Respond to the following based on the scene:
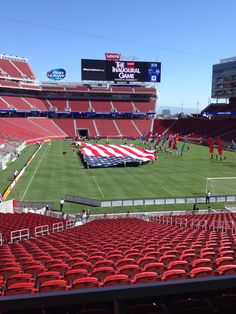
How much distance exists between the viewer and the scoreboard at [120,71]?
10462 cm

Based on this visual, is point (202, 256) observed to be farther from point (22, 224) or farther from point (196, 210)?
point (196, 210)

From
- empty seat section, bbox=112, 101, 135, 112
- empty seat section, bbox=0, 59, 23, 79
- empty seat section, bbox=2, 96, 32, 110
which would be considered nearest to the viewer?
empty seat section, bbox=2, 96, 32, 110

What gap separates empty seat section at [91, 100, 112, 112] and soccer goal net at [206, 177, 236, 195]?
7317cm

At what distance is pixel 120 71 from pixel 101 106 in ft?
38.5

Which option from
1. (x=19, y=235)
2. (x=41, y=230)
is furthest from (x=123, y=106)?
(x=19, y=235)

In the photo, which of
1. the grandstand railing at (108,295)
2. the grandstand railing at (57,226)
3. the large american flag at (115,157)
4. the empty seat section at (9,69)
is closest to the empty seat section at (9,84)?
the empty seat section at (9,69)

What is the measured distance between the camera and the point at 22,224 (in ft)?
58.1

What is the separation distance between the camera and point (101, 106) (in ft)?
360

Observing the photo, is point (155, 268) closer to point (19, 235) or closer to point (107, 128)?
point (19, 235)

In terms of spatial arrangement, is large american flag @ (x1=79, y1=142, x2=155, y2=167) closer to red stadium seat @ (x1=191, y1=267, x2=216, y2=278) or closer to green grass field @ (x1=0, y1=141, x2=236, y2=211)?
green grass field @ (x1=0, y1=141, x2=236, y2=211)

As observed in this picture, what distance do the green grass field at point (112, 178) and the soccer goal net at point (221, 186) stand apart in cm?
39

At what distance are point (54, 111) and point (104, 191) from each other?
238 ft

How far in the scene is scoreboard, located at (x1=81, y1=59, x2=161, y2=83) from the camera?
343 feet

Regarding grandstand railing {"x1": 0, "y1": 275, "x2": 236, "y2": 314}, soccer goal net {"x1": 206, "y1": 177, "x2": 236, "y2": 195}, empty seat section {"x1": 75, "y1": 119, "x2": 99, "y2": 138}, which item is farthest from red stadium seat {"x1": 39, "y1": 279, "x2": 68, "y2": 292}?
empty seat section {"x1": 75, "y1": 119, "x2": 99, "y2": 138}
